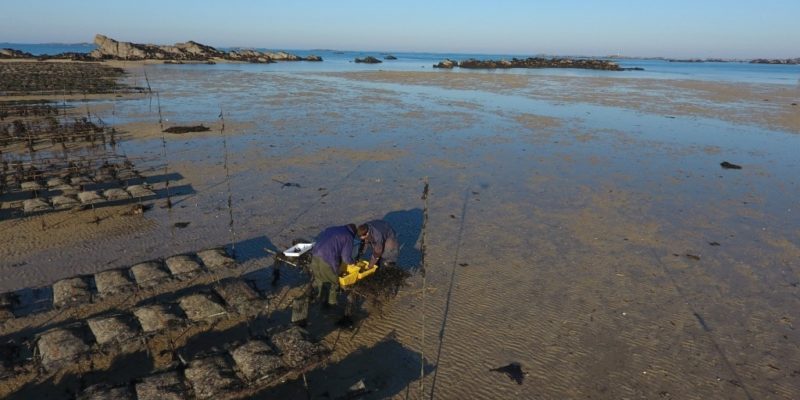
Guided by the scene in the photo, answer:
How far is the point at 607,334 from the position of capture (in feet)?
28.5

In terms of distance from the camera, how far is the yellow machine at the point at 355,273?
862 centimetres

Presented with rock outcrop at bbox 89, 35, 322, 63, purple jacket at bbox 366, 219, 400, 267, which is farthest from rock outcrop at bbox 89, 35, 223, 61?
purple jacket at bbox 366, 219, 400, 267

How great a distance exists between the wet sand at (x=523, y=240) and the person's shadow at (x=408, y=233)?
0.26 feet

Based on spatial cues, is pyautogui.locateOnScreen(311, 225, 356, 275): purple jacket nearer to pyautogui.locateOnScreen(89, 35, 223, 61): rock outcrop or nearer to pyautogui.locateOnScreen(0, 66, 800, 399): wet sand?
pyautogui.locateOnScreen(0, 66, 800, 399): wet sand

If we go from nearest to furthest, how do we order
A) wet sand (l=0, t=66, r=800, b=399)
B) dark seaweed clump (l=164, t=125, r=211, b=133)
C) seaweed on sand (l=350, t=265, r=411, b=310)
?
wet sand (l=0, t=66, r=800, b=399), seaweed on sand (l=350, t=265, r=411, b=310), dark seaweed clump (l=164, t=125, r=211, b=133)

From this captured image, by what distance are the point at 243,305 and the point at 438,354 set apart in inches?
138

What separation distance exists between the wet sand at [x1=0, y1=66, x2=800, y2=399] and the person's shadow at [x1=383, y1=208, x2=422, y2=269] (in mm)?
79

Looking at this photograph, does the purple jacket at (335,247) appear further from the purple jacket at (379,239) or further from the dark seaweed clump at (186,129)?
the dark seaweed clump at (186,129)

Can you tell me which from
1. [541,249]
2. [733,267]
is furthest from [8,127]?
[733,267]

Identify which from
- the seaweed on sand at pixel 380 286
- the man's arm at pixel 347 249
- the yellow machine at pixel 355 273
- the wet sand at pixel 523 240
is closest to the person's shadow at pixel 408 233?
the wet sand at pixel 523 240

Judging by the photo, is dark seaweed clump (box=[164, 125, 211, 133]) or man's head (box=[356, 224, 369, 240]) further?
dark seaweed clump (box=[164, 125, 211, 133])

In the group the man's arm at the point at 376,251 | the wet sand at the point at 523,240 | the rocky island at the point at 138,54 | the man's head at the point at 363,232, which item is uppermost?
the rocky island at the point at 138,54

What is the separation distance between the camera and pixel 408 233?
1288 centimetres

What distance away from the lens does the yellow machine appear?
8625 millimetres
